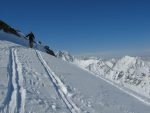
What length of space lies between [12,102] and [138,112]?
479 centimetres

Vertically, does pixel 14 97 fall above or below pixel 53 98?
above

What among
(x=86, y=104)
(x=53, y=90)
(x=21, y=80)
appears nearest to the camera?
(x=86, y=104)

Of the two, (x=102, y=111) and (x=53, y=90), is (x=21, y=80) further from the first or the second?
(x=102, y=111)

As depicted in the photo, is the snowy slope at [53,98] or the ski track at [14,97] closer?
the ski track at [14,97]

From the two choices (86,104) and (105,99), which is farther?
(105,99)

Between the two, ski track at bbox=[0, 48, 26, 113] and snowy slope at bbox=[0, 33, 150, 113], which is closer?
ski track at bbox=[0, 48, 26, 113]

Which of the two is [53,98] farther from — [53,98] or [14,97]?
[14,97]

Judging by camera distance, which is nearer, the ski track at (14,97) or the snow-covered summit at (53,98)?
the ski track at (14,97)

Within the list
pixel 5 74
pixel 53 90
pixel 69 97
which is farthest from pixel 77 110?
pixel 5 74

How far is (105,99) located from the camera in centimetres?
1230

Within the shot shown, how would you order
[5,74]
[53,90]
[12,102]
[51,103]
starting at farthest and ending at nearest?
[5,74] → [53,90] → [51,103] → [12,102]

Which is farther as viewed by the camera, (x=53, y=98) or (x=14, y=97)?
(x=53, y=98)

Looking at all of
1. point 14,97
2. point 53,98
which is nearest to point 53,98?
point 53,98

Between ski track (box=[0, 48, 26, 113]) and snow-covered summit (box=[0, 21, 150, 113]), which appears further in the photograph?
snow-covered summit (box=[0, 21, 150, 113])
